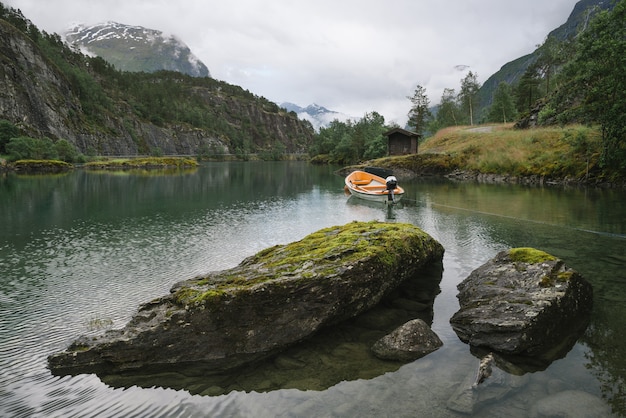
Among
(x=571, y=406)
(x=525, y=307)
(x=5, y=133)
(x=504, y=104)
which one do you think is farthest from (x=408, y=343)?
(x=5, y=133)

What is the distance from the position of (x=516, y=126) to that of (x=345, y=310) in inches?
2890

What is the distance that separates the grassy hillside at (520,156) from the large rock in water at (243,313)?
140ft

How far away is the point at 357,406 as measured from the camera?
22.9ft

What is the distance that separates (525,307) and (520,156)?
53.8 m

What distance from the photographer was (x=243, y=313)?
8.75m

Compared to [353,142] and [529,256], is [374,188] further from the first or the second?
[353,142]

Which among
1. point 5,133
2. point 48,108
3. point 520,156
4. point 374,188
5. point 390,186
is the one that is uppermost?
point 48,108

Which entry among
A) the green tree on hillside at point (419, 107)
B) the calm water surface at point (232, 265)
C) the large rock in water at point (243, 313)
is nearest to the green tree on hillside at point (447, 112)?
the green tree on hillside at point (419, 107)

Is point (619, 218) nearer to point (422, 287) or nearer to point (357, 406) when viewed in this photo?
point (422, 287)

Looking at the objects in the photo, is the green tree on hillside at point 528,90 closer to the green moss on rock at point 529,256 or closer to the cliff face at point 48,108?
the green moss on rock at point 529,256

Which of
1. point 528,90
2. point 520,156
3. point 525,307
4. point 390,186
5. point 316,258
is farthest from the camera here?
point 528,90

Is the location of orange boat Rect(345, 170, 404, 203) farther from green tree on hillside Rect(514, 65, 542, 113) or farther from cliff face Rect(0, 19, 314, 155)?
cliff face Rect(0, 19, 314, 155)

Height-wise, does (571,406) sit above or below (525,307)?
below

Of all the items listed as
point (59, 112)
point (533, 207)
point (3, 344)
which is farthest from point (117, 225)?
point (59, 112)
